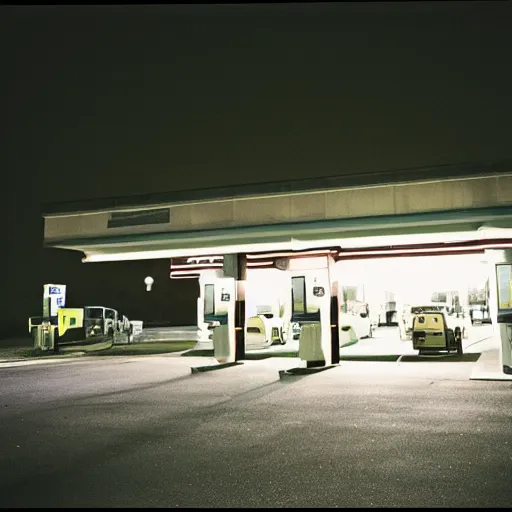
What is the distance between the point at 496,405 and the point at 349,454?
3600mm

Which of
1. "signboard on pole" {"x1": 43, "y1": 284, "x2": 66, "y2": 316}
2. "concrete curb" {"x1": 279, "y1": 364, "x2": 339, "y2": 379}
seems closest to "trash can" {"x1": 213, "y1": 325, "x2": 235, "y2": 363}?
"concrete curb" {"x1": 279, "y1": 364, "x2": 339, "y2": 379}

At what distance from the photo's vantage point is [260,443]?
6426mm

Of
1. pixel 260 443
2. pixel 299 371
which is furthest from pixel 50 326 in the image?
pixel 260 443

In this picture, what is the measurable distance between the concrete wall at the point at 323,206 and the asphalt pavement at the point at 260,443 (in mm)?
3473

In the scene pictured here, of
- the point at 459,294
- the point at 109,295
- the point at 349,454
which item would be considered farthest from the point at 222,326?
the point at 109,295

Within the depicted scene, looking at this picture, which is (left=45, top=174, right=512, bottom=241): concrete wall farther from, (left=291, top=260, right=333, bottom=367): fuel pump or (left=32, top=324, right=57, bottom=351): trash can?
(left=32, top=324, right=57, bottom=351): trash can

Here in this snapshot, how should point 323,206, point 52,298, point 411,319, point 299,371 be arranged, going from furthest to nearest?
point 411,319 → point 52,298 → point 299,371 → point 323,206

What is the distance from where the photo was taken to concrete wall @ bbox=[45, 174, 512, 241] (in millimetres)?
10844

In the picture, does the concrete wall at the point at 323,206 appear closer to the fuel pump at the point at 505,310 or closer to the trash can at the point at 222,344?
the fuel pump at the point at 505,310

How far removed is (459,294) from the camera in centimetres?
2623

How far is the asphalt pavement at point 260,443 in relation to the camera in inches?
186

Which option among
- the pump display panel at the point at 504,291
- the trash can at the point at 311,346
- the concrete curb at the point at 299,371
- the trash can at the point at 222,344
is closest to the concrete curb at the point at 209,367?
the trash can at the point at 222,344

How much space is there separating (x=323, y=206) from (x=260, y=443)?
6576mm

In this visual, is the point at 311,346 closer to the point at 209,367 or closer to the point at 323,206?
the point at 209,367
